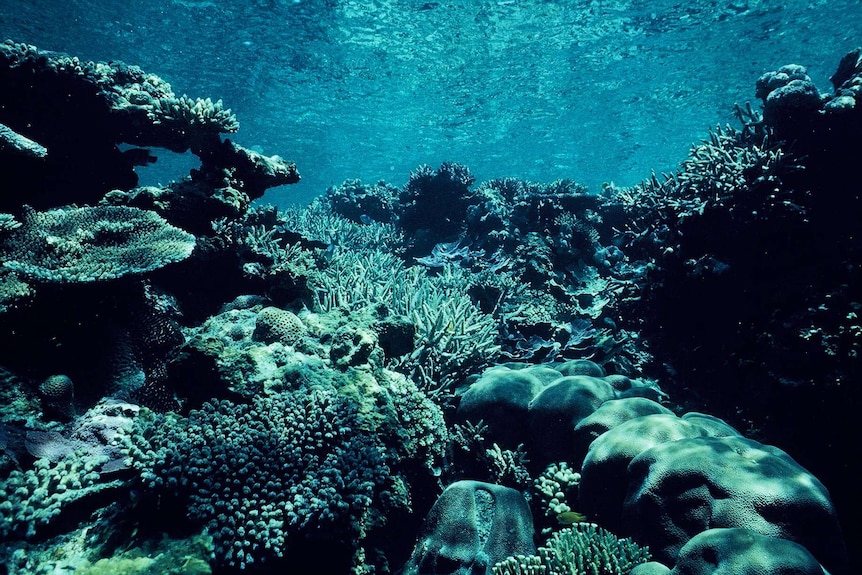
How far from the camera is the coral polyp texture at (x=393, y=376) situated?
100 inches

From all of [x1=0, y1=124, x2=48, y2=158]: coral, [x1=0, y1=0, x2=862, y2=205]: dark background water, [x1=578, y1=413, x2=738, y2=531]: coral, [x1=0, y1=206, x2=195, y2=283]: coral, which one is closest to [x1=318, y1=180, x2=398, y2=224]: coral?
[x1=0, y1=206, x2=195, y2=283]: coral

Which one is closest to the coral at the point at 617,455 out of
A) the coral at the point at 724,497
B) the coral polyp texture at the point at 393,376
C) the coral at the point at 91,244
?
the coral polyp texture at the point at 393,376

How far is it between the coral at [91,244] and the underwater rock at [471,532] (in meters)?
3.45

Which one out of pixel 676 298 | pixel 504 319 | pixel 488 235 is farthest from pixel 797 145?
pixel 488 235

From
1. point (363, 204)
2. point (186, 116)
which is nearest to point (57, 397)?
point (186, 116)

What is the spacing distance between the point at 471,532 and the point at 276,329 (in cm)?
252

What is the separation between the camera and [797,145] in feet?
18.1

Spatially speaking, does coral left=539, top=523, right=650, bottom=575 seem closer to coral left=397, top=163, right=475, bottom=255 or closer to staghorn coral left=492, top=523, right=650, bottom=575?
staghorn coral left=492, top=523, right=650, bottom=575

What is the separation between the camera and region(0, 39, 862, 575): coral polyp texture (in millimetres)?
2551

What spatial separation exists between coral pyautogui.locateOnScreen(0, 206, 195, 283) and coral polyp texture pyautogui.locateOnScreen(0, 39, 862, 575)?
3 centimetres

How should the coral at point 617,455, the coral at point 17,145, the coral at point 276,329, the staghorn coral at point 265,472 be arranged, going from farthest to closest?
the coral at point 17,145 → the coral at point 276,329 → the coral at point 617,455 → the staghorn coral at point 265,472

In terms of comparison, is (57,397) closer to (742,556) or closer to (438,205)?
(742,556)

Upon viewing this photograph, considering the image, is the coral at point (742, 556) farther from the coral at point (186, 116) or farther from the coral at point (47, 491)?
the coral at point (186, 116)

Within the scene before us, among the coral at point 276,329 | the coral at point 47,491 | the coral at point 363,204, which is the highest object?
the coral at point 363,204
